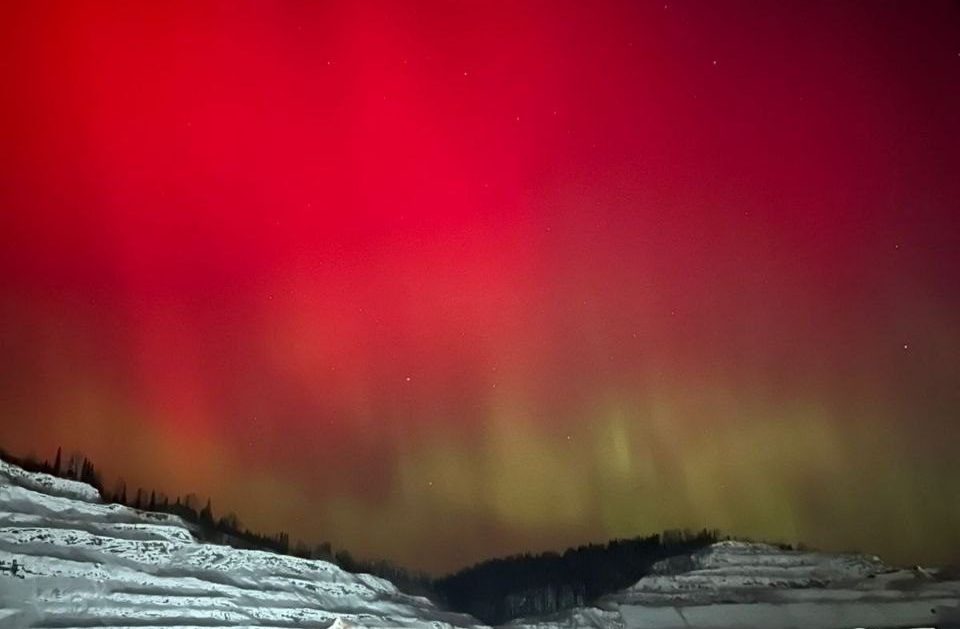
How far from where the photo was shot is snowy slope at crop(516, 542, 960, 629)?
2.01m

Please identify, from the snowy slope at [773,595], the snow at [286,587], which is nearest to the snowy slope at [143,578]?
the snow at [286,587]

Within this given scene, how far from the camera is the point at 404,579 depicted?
6.53 ft

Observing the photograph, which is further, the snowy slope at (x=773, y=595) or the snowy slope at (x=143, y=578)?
the snowy slope at (x=773, y=595)

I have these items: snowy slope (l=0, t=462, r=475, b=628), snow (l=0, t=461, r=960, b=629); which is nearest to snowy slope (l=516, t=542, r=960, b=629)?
snow (l=0, t=461, r=960, b=629)

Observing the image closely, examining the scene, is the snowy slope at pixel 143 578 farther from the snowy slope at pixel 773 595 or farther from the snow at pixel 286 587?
the snowy slope at pixel 773 595

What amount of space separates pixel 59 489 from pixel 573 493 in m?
1.13

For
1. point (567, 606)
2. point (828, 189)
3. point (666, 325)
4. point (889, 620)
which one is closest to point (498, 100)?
point (666, 325)

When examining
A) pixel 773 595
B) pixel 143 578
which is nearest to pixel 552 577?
pixel 773 595

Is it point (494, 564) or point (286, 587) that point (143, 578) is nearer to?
point (286, 587)

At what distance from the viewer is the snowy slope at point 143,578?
5.80 feet

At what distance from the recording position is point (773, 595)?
A: 2045 mm

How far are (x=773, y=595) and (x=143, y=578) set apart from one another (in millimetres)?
1400

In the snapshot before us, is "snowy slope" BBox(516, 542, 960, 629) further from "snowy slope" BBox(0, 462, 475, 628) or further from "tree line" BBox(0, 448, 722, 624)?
"snowy slope" BBox(0, 462, 475, 628)

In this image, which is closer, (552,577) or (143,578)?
(143,578)
